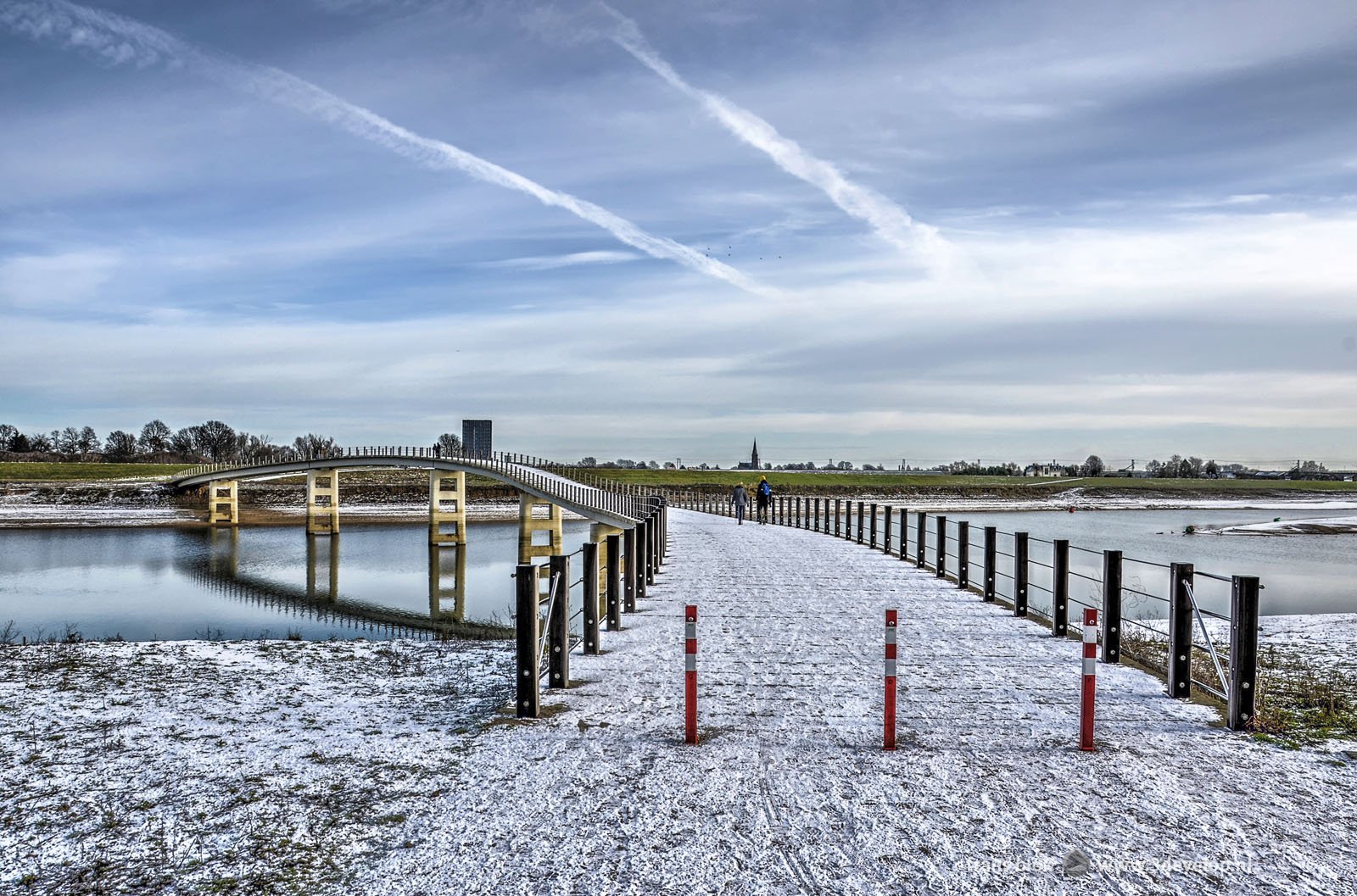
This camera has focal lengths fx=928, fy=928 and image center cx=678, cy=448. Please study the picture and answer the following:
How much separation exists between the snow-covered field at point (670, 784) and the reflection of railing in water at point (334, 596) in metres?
13.2

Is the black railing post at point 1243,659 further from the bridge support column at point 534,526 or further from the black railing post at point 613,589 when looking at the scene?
the bridge support column at point 534,526

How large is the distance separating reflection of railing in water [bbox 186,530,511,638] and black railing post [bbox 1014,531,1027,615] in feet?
39.2

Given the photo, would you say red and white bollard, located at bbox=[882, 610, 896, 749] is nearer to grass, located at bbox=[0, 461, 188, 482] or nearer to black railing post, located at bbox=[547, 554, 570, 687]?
black railing post, located at bbox=[547, 554, 570, 687]

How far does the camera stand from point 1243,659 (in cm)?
715

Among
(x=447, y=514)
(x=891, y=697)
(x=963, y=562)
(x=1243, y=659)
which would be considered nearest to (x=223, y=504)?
(x=447, y=514)

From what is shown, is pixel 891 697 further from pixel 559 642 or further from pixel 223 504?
pixel 223 504

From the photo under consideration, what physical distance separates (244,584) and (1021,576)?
30.5 meters

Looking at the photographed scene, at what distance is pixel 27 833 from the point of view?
17.2 feet

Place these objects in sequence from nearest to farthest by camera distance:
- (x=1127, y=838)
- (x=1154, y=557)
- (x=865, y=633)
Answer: (x=1127, y=838) < (x=865, y=633) < (x=1154, y=557)

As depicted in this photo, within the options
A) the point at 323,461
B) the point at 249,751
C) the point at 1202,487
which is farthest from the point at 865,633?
the point at 1202,487

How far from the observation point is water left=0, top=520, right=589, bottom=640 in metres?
23.9

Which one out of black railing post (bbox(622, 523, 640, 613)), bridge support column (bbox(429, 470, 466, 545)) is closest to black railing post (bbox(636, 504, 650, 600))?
black railing post (bbox(622, 523, 640, 613))

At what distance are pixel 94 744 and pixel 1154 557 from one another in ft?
130

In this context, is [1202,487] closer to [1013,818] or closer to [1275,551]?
[1275,551]
